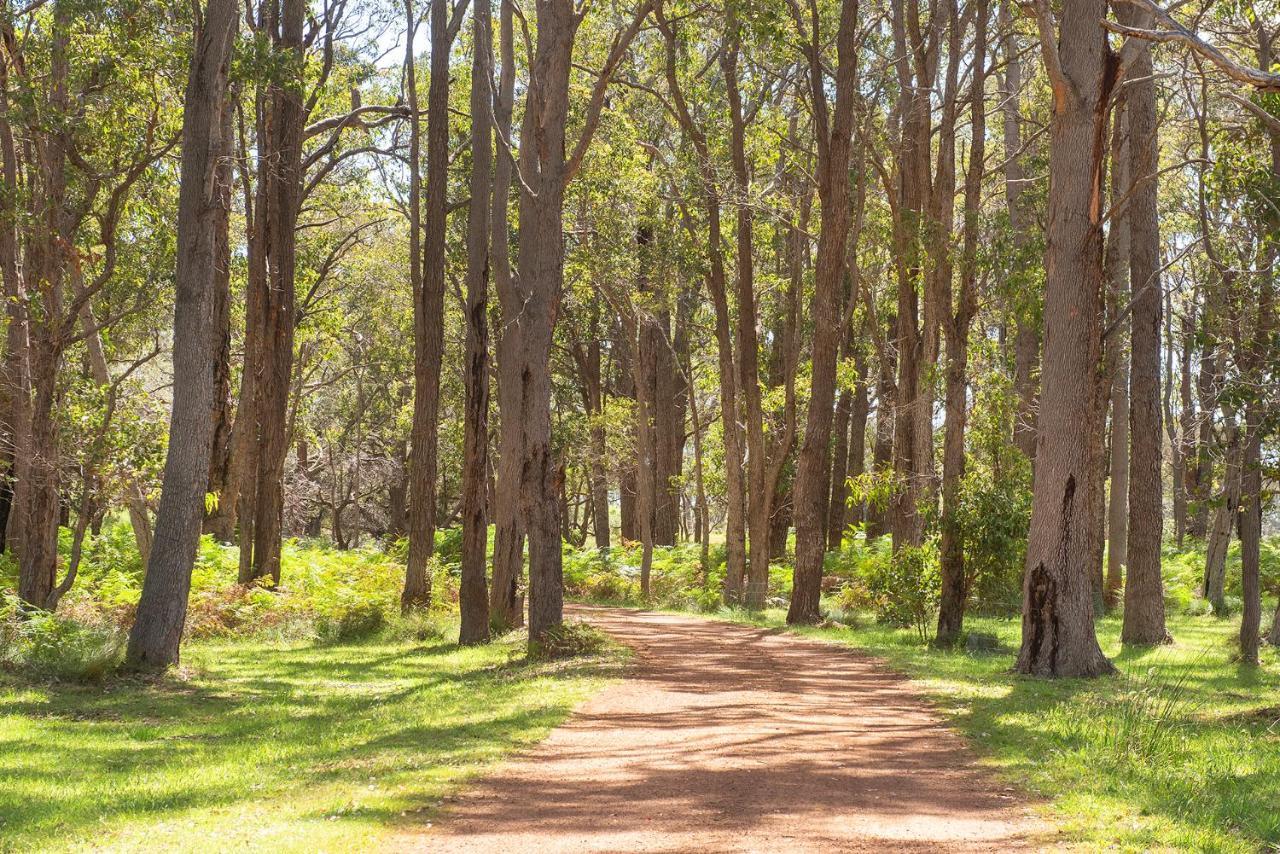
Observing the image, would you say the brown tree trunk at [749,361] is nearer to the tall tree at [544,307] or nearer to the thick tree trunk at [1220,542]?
the thick tree trunk at [1220,542]

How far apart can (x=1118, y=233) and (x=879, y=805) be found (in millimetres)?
17912

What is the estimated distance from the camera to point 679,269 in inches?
1158

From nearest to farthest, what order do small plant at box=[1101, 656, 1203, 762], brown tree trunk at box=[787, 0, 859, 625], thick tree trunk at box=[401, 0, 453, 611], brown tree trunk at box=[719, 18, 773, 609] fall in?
small plant at box=[1101, 656, 1203, 762], thick tree trunk at box=[401, 0, 453, 611], brown tree trunk at box=[787, 0, 859, 625], brown tree trunk at box=[719, 18, 773, 609]

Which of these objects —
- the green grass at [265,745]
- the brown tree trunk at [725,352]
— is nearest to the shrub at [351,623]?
the green grass at [265,745]

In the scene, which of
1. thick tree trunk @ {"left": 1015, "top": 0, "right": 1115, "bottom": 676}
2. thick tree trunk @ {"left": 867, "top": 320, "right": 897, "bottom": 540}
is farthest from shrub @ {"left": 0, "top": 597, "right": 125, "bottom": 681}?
thick tree trunk @ {"left": 867, "top": 320, "right": 897, "bottom": 540}

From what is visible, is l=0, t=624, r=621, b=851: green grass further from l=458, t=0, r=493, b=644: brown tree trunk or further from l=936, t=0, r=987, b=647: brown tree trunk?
l=936, t=0, r=987, b=647: brown tree trunk

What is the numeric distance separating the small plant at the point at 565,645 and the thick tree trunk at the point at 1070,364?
16.8 ft

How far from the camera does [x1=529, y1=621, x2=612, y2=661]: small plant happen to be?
15.0 m

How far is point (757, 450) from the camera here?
82.7 ft

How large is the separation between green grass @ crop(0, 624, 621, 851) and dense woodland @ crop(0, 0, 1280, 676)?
1.42 metres

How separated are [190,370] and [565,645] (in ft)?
17.9

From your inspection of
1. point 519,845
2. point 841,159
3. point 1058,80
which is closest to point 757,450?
point 841,159

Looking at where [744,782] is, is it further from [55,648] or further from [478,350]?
[478,350]

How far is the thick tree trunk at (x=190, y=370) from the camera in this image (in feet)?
44.0
